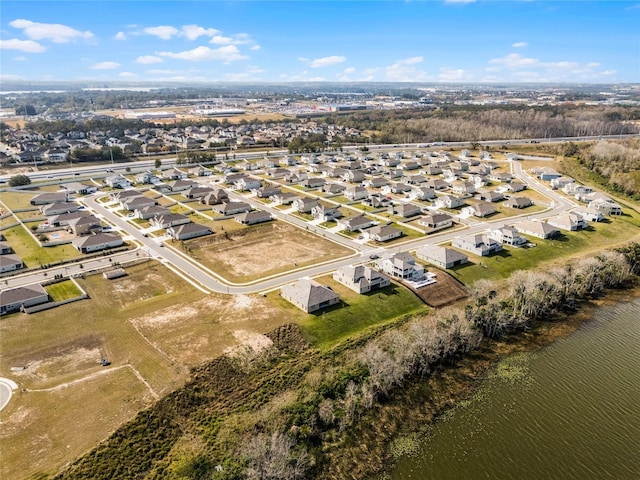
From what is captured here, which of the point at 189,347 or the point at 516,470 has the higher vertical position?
the point at 189,347

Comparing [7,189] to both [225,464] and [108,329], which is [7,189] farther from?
[225,464]

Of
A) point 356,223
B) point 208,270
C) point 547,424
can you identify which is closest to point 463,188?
point 356,223

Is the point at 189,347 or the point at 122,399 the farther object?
the point at 189,347

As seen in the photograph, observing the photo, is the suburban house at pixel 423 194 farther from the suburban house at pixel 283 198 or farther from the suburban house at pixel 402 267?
the suburban house at pixel 402 267

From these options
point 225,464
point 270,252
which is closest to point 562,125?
point 270,252

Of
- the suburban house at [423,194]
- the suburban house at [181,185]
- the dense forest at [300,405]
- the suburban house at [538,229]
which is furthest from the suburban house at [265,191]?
Answer: the dense forest at [300,405]

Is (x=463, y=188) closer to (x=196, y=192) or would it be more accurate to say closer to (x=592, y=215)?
(x=592, y=215)
